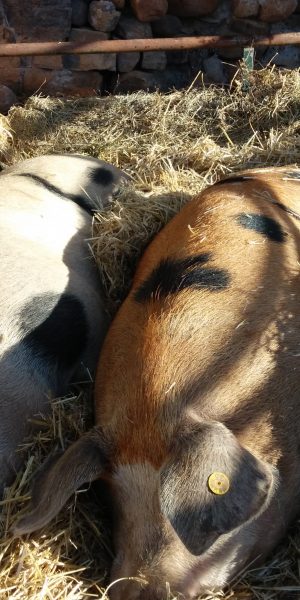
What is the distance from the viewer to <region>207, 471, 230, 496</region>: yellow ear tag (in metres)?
2.04

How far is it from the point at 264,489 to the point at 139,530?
0.50 metres

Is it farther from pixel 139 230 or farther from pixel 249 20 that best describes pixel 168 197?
pixel 249 20

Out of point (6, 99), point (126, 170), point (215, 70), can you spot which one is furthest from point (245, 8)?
point (126, 170)

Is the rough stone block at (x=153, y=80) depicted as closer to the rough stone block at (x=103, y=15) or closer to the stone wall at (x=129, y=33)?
the stone wall at (x=129, y=33)

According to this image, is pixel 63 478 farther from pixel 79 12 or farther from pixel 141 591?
pixel 79 12

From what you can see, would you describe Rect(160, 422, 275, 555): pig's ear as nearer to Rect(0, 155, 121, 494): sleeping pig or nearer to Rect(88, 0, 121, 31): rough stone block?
Rect(0, 155, 121, 494): sleeping pig

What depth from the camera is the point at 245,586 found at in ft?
8.27

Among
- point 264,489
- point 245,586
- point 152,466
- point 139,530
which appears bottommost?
point 245,586

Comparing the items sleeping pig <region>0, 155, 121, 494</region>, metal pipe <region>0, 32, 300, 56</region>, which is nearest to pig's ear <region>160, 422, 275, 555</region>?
sleeping pig <region>0, 155, 121, 494</region>

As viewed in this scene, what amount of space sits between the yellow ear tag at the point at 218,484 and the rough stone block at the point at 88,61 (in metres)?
A: 4.89

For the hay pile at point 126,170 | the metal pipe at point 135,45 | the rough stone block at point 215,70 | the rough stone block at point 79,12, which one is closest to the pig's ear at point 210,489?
the hay pile at point 126,170

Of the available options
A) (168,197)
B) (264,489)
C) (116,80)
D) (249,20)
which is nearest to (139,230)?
(168,197)

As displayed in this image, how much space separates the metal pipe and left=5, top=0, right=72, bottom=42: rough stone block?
666 millimetres

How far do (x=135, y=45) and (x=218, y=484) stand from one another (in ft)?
13.4
